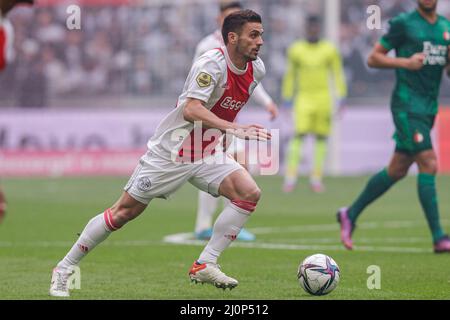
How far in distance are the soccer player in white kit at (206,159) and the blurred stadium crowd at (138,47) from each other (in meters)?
16.7

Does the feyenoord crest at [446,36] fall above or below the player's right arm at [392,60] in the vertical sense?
above

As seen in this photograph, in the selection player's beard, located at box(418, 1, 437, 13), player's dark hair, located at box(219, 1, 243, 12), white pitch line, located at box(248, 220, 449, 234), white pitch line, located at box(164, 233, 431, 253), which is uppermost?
player's dark hair, located at box(219, 1, 243, 12)

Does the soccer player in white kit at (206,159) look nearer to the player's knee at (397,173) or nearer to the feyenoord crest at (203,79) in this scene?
the feyenoord crest at (203,79)

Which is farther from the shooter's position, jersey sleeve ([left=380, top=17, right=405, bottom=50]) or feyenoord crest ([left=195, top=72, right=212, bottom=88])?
jersey sleeve ([left=380, top=17, right=405, bottom=50])


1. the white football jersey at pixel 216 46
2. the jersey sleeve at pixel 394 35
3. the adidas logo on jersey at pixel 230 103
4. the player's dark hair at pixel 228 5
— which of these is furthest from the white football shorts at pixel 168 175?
the player's dark hair at pixel 228 5

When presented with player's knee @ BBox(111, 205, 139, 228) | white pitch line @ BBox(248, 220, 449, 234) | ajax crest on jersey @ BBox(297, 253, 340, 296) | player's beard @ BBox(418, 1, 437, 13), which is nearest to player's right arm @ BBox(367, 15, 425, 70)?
player's beard @ BBox(418, 1, 437, 13)

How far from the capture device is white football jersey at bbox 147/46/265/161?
7.80 m

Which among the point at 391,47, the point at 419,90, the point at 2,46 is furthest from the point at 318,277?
the point at 391,47

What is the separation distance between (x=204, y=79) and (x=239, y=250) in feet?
10.6

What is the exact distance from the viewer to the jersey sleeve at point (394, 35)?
34.0ft

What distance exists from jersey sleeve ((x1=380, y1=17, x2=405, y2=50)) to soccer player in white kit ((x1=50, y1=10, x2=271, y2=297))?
264cm

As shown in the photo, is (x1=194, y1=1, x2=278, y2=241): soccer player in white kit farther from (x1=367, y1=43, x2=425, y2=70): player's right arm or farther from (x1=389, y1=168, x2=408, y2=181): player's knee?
(x1=389, y1=168, x2=408, y2=181): player's knee

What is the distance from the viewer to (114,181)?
21625 millimetres
